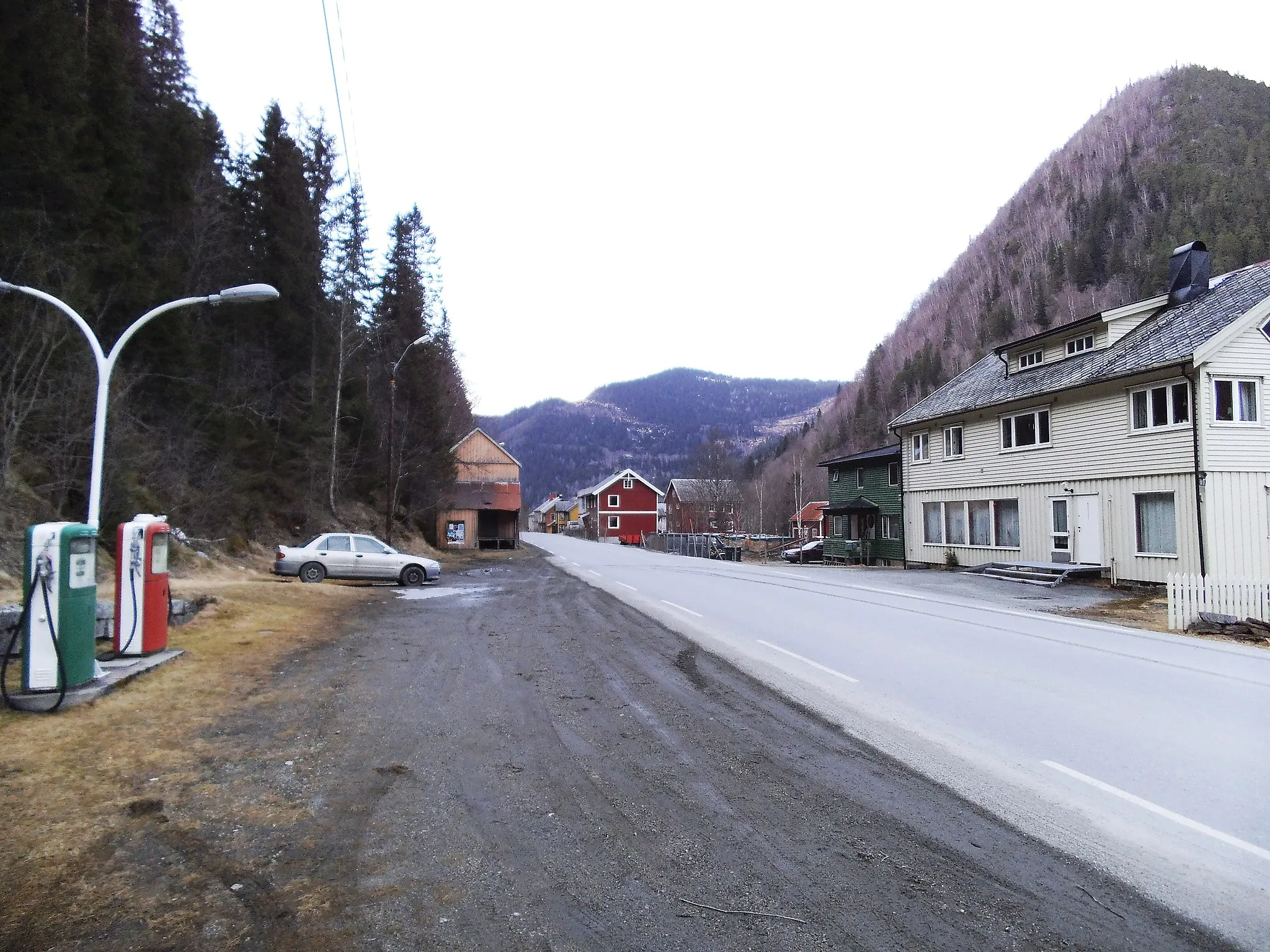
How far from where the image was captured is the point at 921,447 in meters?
33.0

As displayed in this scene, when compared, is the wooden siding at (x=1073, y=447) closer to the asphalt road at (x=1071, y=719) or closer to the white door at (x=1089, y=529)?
the white door at (x=1089, y=529)

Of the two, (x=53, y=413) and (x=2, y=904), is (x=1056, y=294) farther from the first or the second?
(x=2, y=904)

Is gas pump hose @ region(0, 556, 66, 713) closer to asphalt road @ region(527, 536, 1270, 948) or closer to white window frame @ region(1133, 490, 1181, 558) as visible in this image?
asphalt road @ region(527, 536, 1270, 948)

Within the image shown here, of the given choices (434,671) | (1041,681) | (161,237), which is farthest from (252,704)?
(161,237)

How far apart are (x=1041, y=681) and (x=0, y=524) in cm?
1837

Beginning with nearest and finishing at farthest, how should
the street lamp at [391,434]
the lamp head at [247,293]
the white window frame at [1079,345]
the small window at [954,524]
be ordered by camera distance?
the lamp head at [247,293] → the white window frame at [1079,345] → the street lamp at [391,434] → the small window at [954,524]

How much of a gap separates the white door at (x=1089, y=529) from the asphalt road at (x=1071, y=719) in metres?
9.93

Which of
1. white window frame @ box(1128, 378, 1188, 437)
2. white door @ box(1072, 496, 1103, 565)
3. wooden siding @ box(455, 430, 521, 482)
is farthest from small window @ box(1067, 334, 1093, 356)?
wooden siding @ box(455, 430, 521, 482)

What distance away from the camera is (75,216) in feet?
62.6

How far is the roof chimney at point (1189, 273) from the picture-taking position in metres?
24.1

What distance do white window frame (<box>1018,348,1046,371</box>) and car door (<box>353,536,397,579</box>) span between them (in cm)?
2359

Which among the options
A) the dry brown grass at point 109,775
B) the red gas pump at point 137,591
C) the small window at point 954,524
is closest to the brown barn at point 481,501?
the small window at point 954,524

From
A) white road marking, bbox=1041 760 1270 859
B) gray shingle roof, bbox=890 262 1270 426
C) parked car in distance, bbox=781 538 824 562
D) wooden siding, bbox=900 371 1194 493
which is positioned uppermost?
gray shingle roof, bbox=890 262 1270 426

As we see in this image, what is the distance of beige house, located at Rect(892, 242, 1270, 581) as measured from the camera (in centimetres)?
1986
